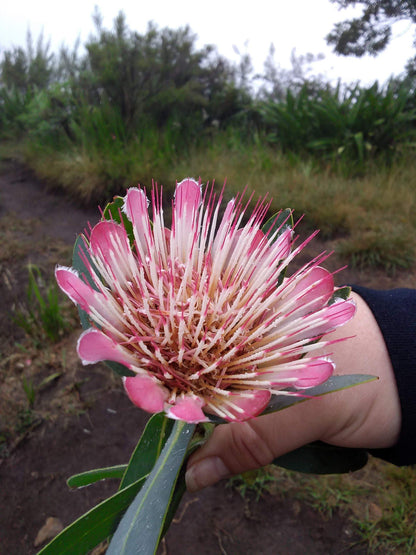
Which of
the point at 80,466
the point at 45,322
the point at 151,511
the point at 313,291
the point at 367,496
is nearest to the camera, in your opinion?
the point at 151,511

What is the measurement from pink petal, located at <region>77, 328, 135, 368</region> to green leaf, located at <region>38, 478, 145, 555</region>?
0.42 feet

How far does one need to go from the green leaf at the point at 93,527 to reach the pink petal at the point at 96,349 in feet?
0.42

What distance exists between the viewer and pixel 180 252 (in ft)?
1.71

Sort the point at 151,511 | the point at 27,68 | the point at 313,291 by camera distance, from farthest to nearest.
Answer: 1. the point at 27,68
2. the point at 313,291
3. the point at 151,511

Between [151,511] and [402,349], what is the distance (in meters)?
0.52

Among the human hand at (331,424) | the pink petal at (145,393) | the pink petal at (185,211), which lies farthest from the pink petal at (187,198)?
the human hand at (331,424)

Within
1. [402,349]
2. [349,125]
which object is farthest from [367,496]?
[349,125]

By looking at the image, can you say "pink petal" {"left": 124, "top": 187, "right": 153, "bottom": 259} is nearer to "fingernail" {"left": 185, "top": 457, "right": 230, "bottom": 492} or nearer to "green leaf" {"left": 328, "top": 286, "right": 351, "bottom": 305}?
"green leaf" {"left": 328, "top": 286, "right": 351, "bottom": 305}

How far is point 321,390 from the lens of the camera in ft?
1.30

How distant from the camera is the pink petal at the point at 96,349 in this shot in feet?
1.19

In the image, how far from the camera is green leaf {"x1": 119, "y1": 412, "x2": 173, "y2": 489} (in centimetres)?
42

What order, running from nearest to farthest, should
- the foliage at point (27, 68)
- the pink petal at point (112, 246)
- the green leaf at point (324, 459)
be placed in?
the pink petal at point (112, 246), the green leaf at point (324, 459), the foliage at point (27, 68)

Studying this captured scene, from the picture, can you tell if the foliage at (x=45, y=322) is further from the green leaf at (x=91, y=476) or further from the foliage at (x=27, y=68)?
the foliage at (x=27, y=68)

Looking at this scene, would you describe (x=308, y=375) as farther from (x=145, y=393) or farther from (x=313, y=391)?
(x=145, y=393)
